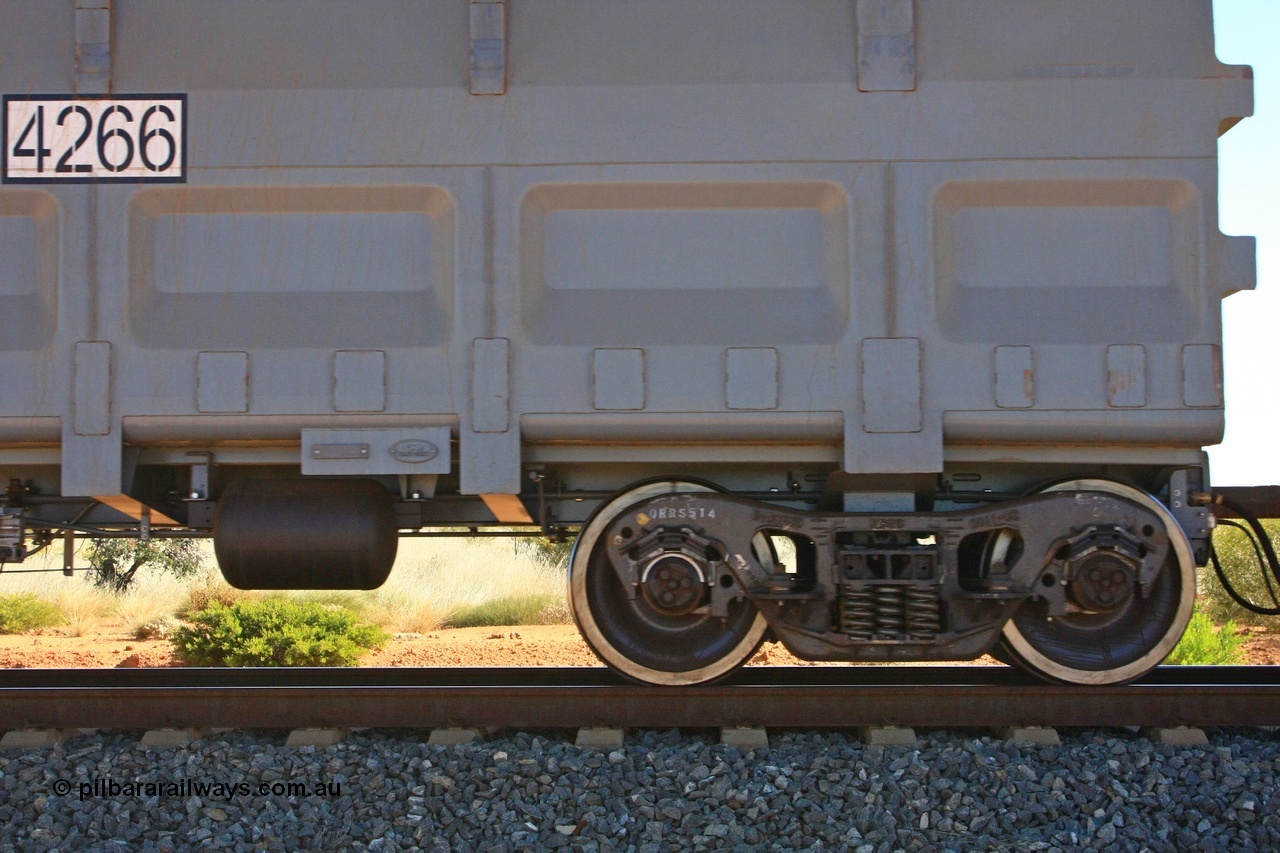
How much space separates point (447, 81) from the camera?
4.89m

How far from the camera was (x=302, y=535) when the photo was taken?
500cm

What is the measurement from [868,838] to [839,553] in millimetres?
1384

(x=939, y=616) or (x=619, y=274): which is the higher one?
(x=619, y=274)

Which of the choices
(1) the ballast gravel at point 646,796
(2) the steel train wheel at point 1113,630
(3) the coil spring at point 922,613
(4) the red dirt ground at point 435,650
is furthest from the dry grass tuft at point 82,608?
(2) the steel train wheel at point 1113,630

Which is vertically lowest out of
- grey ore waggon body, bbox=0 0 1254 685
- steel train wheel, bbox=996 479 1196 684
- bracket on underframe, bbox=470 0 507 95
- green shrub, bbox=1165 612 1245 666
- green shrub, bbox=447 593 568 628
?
green shrub, bbox=447 593 568 628

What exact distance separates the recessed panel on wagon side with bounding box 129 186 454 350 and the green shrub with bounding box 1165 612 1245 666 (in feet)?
20.7

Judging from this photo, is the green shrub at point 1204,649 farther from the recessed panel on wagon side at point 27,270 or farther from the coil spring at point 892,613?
the recessed panel on wagon side at point 27,270

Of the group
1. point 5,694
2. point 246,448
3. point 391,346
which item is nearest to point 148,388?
point 246,448

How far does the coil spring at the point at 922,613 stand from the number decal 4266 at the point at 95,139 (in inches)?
162

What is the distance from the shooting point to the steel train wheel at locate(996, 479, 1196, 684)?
4840 mm

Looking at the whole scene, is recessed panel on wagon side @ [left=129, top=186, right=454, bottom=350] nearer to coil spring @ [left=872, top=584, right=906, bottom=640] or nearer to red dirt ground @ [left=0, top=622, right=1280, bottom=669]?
coil spring @ [left=872, top=584, right=906, bottom=640]

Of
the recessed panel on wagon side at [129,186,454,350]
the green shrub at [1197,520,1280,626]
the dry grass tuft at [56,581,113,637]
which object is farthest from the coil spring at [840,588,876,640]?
the dry grass tuft at [56,581,113,637]

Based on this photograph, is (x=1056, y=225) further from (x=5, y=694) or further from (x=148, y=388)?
(x=5, y=694)

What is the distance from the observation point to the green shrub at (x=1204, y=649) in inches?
308
